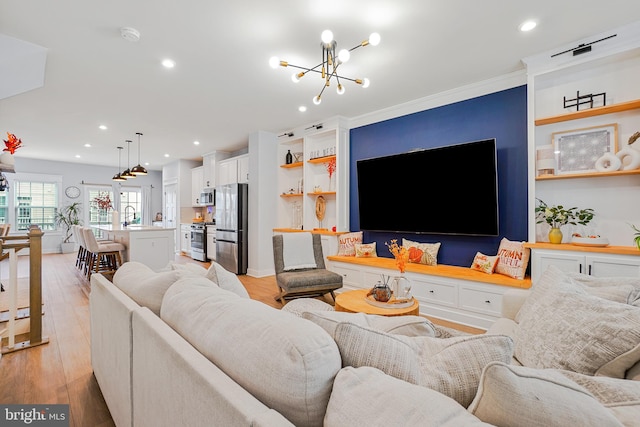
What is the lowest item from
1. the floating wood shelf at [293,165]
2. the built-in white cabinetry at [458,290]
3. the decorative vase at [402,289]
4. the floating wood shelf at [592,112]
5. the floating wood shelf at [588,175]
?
the built-in white cabinetry at [458,290]

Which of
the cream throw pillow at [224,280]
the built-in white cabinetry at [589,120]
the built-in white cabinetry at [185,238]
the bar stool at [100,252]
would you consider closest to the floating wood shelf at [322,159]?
the built-in white cabinetry at [589,120]

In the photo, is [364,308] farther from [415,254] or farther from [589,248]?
[589,248]

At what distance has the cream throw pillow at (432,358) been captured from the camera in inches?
30.2

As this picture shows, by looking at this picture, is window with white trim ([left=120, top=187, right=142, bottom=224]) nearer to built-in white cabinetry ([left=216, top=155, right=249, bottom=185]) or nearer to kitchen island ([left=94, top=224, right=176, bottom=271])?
built-in white cabinetry ([left=216, top=155, right=249, bottom=185])

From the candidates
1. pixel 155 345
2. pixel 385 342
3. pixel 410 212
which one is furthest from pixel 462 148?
pixel 155 345

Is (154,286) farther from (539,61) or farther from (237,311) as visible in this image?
(539,61)

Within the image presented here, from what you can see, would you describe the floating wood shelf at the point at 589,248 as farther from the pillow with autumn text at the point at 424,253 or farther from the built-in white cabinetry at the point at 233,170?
the built-in white cabinetry at the point at 233,170

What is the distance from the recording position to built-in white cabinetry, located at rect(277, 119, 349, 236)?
15.6 feet

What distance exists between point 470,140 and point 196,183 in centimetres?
684

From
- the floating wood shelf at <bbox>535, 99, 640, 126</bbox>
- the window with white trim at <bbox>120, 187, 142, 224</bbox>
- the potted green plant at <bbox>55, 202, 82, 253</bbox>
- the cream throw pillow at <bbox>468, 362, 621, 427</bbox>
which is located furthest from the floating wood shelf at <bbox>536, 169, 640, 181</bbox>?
the potted green plant at <bbox>55, 202, 82, 253</bbox>

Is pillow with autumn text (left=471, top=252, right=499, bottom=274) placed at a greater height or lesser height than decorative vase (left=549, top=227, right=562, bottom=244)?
lesser

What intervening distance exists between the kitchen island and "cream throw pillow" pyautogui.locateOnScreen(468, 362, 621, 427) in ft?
18.2

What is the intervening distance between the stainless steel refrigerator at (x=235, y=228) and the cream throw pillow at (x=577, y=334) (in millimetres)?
4943

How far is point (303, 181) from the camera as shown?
5.23 meters
